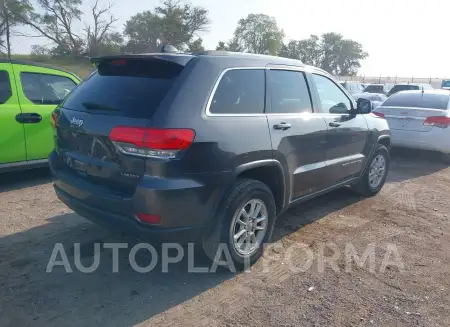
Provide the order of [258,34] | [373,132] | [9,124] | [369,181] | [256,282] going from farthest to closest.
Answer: [258,34] → [369,181] → [373,132] → [9,124] → [256,282]

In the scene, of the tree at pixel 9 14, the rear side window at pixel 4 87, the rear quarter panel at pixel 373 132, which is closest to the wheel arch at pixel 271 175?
the rear quarter panel at pixel 373 132

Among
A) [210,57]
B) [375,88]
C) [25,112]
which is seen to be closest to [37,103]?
[25,112]

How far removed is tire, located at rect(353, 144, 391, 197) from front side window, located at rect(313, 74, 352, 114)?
1.06 m

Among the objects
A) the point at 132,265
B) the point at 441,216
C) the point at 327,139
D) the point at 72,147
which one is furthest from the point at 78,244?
the point at 441,216

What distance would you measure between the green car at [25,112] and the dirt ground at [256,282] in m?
0.78

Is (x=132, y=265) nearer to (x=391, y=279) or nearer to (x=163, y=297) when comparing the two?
(x=163, y=297)

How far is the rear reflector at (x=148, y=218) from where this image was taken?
290cm

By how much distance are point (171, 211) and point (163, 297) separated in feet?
2.49

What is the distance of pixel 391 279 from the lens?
11.6 feet

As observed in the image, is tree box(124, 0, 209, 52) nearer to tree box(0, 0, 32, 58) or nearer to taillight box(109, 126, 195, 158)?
tree box(0, 0, 32, 58)

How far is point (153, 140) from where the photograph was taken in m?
2.81

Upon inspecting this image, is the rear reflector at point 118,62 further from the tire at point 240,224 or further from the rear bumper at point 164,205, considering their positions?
the tire at point 240,224

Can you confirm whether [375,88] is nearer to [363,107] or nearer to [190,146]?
[363,107]

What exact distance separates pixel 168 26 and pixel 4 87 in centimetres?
6011
